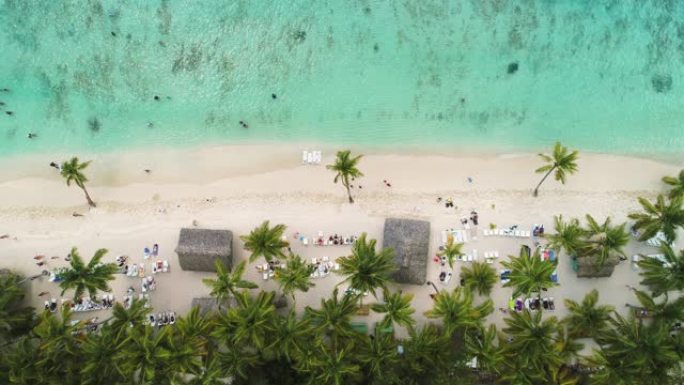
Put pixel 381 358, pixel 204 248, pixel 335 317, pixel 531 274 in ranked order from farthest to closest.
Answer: pixel 204 248 < pixel 335 317 < pixel 531 274 < pixel 381 358

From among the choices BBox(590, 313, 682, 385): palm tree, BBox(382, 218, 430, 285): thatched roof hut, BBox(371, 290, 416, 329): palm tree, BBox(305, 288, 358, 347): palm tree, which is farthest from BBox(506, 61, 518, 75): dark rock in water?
BBox(305, 288, 358, 347): palm tree

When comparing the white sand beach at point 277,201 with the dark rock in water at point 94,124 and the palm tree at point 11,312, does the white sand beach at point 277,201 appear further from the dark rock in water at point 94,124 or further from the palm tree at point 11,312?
the dark rock in water at point 94,124

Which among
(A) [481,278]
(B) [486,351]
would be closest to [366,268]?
(A) [481,278]

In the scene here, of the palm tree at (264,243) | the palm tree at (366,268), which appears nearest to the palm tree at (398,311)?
the palm tree at (366,268)

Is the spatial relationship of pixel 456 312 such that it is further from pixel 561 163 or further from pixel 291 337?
pixel 561 163

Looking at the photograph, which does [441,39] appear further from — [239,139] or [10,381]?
[10,381]

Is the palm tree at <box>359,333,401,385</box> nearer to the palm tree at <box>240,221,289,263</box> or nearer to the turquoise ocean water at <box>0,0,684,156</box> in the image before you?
the palm tree at <box>240,221,289,263</box>
